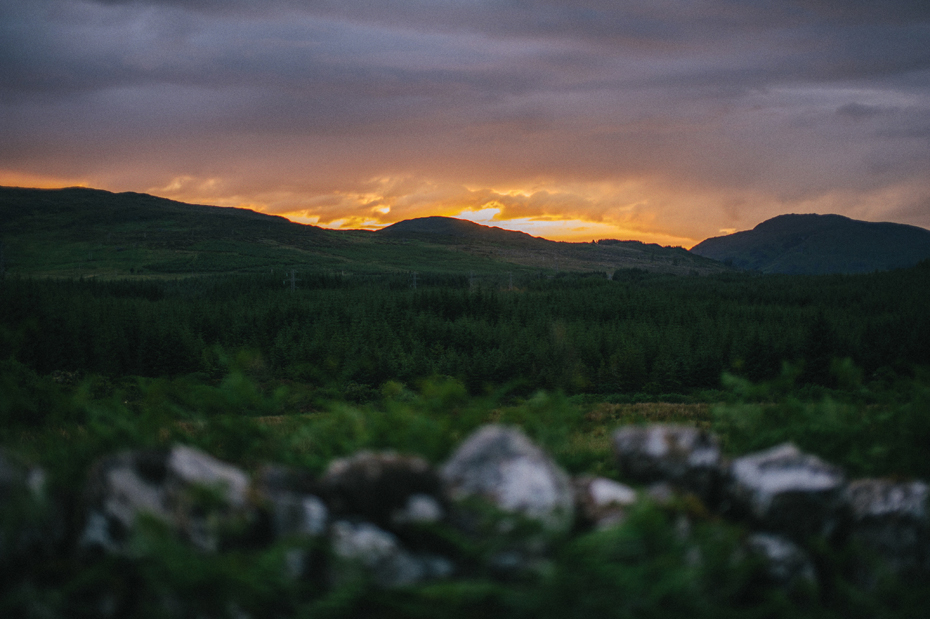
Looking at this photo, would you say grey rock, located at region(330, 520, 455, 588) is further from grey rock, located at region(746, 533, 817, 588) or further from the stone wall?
grey rock, located at region(746, 533, 817, 588)

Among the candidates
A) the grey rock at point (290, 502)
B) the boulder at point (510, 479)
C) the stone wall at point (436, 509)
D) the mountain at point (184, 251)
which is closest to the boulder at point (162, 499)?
the stone wall at point (436, 509)

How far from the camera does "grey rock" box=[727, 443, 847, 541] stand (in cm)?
309

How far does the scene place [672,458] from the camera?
11.4 feet

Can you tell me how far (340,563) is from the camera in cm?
256

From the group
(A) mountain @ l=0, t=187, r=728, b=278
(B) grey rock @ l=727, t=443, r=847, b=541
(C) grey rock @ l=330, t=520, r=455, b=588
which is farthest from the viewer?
(A) mountain @ l=0, t=187, r=728, b=278

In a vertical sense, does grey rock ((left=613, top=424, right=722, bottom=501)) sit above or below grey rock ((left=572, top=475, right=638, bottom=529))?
above

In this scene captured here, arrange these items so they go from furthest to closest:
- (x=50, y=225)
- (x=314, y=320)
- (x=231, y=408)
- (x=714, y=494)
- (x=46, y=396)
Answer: (x=50, y=225) < (x=314, y=320) < (x=46, y=396) < (x=231, y=408) < (x=714, y=494)

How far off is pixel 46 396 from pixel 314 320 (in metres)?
38.2

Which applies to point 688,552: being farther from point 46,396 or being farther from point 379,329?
point 379,329

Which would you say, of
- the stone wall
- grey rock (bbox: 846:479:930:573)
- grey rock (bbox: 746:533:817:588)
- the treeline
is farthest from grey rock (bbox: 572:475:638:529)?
the treeline

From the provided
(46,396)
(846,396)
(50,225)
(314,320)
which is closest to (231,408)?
(46,396)

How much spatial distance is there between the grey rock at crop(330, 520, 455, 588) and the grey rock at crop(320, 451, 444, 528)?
151 millimetres

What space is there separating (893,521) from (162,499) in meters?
4.03

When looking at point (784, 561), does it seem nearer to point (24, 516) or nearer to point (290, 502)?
point (290, 502)
